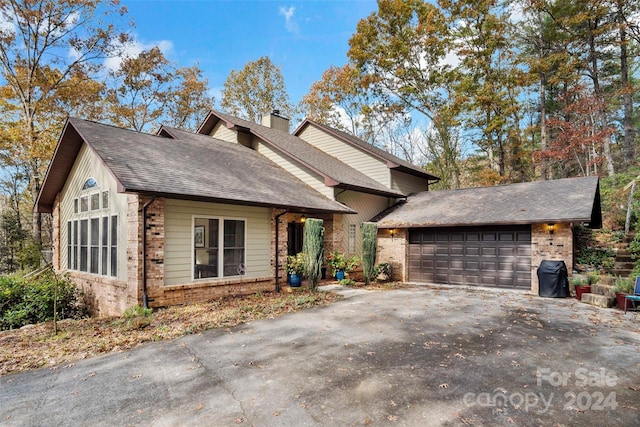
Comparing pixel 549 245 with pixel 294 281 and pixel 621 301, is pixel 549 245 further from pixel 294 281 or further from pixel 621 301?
pixel 294 281

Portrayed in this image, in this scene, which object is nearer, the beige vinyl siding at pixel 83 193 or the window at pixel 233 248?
the beige vinyl siding at pixel 83 193

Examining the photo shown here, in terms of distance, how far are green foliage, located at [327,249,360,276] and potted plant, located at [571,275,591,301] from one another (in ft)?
22.0

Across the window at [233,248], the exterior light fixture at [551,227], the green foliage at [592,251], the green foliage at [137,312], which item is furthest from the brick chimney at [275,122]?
the green foliage at [592,251]

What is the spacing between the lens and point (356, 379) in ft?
14.4

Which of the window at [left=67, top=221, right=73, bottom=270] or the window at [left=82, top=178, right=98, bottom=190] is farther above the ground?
the window at [left=82, top=178, right=98, bottom=190]

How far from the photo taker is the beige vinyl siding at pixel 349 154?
54.7 ft

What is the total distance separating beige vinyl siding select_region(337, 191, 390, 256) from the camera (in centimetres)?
1387

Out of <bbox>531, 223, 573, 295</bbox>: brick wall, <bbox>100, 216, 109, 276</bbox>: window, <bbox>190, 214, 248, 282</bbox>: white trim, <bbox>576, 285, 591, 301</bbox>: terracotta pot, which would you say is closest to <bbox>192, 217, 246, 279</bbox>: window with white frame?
<bbox>190, 214, 248, 282</bbox>: white trim

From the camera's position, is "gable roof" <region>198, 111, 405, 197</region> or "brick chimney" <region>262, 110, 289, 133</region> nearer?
"gable roof" <region>198, 111, 405, 197</region>

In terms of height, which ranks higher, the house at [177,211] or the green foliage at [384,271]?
the house at [177,211]

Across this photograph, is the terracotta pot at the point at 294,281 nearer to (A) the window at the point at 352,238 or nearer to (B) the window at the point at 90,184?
(A) the window at the point at 352,238

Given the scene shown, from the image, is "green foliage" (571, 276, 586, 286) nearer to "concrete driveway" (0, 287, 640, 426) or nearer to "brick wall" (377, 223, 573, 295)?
"brick wall" (377, 223, 573, 295)

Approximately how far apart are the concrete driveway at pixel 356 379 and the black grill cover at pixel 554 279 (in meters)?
3.19

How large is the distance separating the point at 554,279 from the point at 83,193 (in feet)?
47.7
